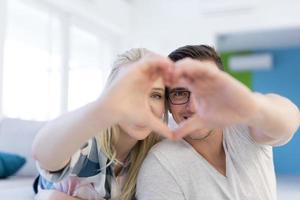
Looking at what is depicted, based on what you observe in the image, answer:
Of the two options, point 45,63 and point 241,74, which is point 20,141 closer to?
point 45,63

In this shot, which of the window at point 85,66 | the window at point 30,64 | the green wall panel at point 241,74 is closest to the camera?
the window at point 30,64

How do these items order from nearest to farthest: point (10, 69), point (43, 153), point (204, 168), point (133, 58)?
point (43, 153) → point (204, 168) → point (133, 58) → point (10, 69)

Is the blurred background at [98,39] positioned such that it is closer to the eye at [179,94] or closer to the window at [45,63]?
the window at [45,63]

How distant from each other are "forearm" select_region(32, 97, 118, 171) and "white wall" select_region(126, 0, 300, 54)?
385 centimetres

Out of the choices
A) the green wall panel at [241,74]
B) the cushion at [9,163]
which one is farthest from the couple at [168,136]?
the green wall panel at [241,74]

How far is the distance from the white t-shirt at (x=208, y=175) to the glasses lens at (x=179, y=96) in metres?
0.12

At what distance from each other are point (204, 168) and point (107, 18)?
3.47m

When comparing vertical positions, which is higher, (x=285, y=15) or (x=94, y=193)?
(x=285, y=15)

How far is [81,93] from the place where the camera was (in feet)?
13.5

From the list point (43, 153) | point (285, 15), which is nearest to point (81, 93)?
point (285, 15)

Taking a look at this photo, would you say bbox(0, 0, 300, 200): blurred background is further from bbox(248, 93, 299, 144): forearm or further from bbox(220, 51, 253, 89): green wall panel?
bbox(248, 93, 299, 144): forearm

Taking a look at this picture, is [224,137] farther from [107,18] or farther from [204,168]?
[107,18]

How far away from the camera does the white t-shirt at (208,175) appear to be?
999mm

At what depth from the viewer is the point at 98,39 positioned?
14.7 ft
